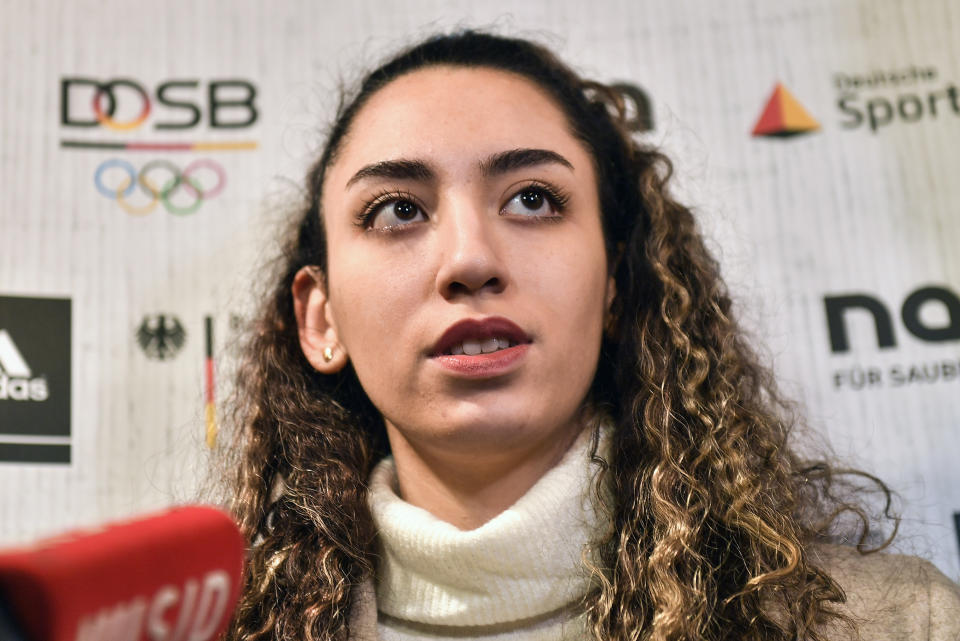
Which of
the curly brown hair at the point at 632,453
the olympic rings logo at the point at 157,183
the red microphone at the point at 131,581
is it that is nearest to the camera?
the red microphone at the point at 131,581

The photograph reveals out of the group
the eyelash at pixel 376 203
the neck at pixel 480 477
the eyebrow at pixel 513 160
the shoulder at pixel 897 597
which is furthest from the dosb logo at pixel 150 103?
the shoulder at pixel 897 597

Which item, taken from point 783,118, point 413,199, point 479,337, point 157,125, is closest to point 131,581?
point 479,337

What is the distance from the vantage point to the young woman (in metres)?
1.05

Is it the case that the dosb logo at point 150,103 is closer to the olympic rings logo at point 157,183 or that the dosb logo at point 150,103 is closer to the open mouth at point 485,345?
the olympic rings logo at point 157,183

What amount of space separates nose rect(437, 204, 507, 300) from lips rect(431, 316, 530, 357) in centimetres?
4

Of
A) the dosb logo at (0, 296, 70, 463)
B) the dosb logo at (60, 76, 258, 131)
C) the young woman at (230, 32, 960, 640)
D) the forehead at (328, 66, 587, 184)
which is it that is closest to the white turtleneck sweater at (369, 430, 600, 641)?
the young woman at (230, 32, 960, 640)

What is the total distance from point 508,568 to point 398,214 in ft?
1.39

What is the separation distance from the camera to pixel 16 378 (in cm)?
148

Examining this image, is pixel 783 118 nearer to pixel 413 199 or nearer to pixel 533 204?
pixel 533 204

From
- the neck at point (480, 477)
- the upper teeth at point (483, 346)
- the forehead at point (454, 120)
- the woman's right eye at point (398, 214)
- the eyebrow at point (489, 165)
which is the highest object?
the forehead at point (454, 120)

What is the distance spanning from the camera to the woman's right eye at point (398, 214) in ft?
3.80

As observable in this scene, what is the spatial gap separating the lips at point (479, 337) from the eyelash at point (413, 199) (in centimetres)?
15

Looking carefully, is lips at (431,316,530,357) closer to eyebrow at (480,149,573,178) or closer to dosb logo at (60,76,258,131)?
eyebrow at (480,149,573,178)

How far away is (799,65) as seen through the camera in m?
1.60
